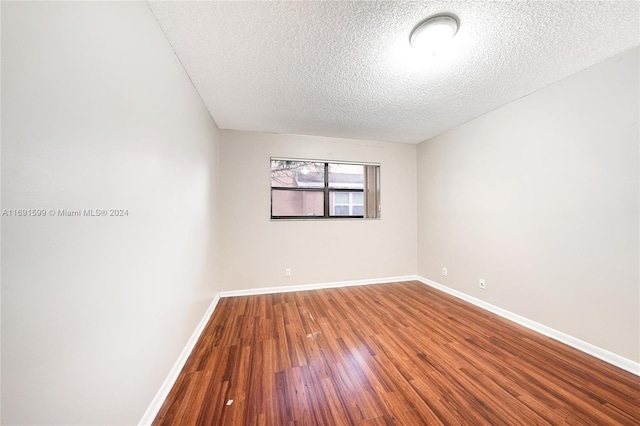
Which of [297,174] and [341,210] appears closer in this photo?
[297,174]

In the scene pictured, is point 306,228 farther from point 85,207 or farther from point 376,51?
point 85,207

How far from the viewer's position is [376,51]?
1646mm

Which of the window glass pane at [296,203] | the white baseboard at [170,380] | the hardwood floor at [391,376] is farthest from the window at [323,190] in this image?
the white baseboard at [170,380]

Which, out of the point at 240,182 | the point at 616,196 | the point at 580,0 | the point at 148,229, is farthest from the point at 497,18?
the point at 240,182

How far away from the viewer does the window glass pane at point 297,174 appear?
3459 millimetres

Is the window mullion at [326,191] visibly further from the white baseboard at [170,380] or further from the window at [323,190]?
the white baseboard at [170,380]

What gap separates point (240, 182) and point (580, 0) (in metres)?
3.46

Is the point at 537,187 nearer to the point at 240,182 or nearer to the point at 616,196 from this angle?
the point at 616,196

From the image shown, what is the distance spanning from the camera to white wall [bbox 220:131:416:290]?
10.7 ft

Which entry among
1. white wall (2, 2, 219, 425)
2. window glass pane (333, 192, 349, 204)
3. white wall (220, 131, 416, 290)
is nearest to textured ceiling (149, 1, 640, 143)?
white wall (2, 2, 219, 425)

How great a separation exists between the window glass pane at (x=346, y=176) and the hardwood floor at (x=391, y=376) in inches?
83.4

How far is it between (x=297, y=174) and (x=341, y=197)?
86 cm

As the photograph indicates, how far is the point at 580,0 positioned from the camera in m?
1.25

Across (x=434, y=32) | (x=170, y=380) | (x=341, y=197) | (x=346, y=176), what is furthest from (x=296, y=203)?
(x=434, y=32)
